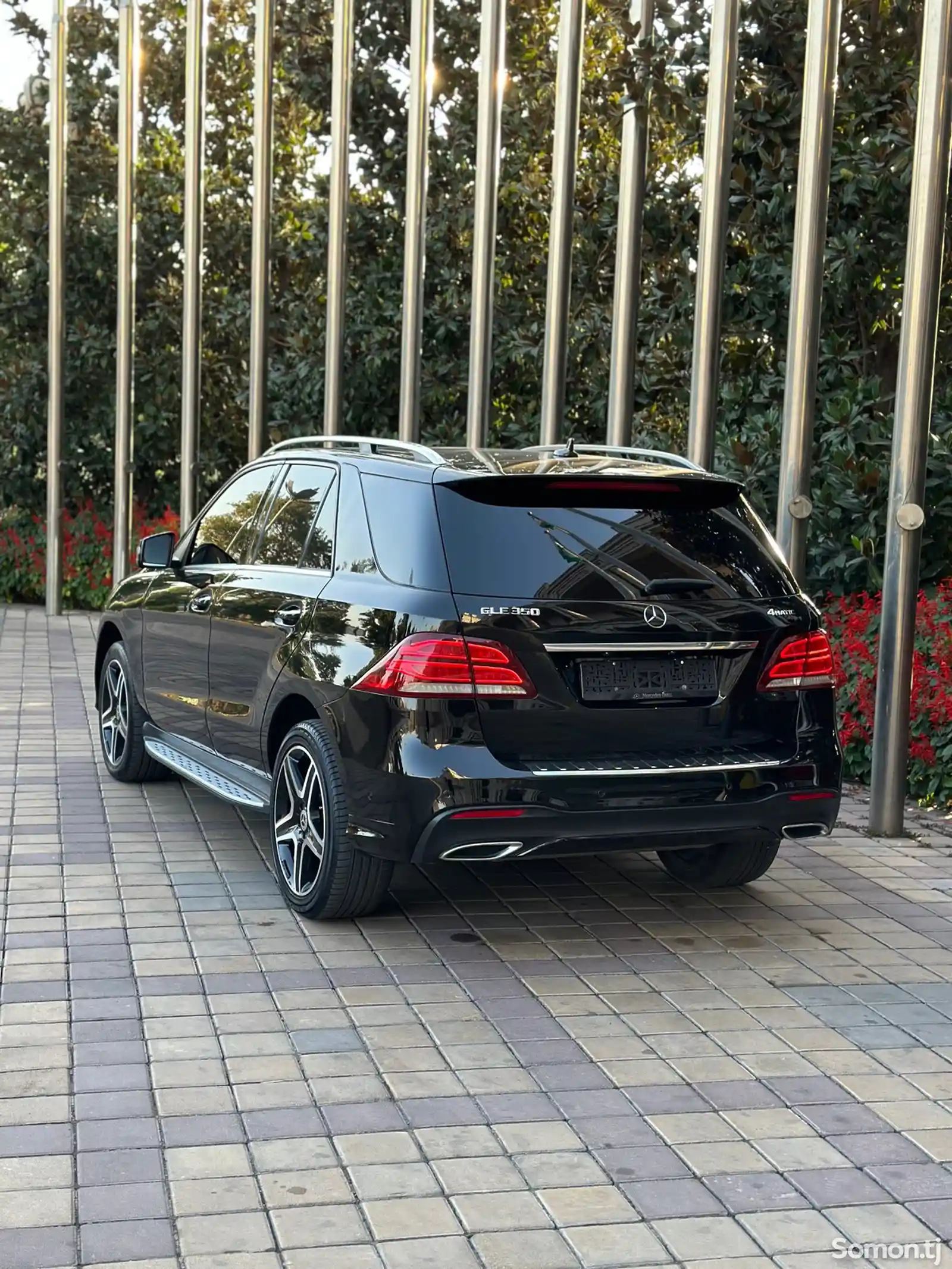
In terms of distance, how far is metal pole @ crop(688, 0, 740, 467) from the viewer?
31.8 ft

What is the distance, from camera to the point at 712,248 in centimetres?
980

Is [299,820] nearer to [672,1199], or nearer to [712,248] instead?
[672,1199]

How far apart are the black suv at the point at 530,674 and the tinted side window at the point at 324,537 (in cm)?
2

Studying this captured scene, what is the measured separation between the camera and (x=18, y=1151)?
12.9ft

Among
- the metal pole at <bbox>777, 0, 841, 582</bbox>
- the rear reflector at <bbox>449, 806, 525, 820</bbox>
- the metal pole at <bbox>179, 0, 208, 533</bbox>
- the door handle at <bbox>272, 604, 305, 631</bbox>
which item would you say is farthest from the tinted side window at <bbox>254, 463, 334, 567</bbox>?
the metal pole at <bbox>179, 0, 208, 533</bbox>

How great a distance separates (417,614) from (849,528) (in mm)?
5102

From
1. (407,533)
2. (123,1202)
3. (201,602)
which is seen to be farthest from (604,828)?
(201,602)

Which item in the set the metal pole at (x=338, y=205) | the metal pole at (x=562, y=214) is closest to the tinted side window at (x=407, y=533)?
the metal pole at (x=562, y=214)

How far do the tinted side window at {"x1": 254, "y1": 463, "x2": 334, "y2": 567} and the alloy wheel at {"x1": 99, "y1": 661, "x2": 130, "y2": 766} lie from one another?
6.06ft

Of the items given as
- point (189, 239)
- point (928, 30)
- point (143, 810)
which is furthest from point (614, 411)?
point (189, 239)

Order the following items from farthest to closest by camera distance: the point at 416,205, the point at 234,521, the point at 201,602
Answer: the point at 416,205 → the point at 234,521 → the point at 201,602

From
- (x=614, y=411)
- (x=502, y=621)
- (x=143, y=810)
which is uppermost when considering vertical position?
(x=614, y=411)

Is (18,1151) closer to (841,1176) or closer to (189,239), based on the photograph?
(841,1176)

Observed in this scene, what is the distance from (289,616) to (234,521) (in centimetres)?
127
